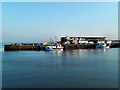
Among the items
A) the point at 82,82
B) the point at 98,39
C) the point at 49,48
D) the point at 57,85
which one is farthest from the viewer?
the point at 98,39

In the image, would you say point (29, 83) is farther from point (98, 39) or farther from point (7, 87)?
point (98, 39)

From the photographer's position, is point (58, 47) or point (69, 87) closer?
point (69, 87)

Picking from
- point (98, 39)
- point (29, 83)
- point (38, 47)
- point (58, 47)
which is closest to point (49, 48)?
point (58, 47)

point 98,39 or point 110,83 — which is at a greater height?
point 98,39

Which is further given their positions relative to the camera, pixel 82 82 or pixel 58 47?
pixel 58 47

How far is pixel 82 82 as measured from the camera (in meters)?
16.8

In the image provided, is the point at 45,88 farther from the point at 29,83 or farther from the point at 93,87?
the point at 93,87

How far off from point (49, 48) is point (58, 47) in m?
5.03

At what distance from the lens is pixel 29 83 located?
16562 millimetres

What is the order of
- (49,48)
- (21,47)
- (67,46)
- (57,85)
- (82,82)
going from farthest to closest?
(67,46) < (21,47) < (49,48) < (82,82) < (57,85)

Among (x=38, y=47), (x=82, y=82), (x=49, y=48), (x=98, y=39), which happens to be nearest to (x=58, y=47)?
(x=49, y=48)

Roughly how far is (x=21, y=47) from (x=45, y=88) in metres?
68.3

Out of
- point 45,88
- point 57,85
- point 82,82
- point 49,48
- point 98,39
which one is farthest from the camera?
point 98,39

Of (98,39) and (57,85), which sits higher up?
(98,39)
